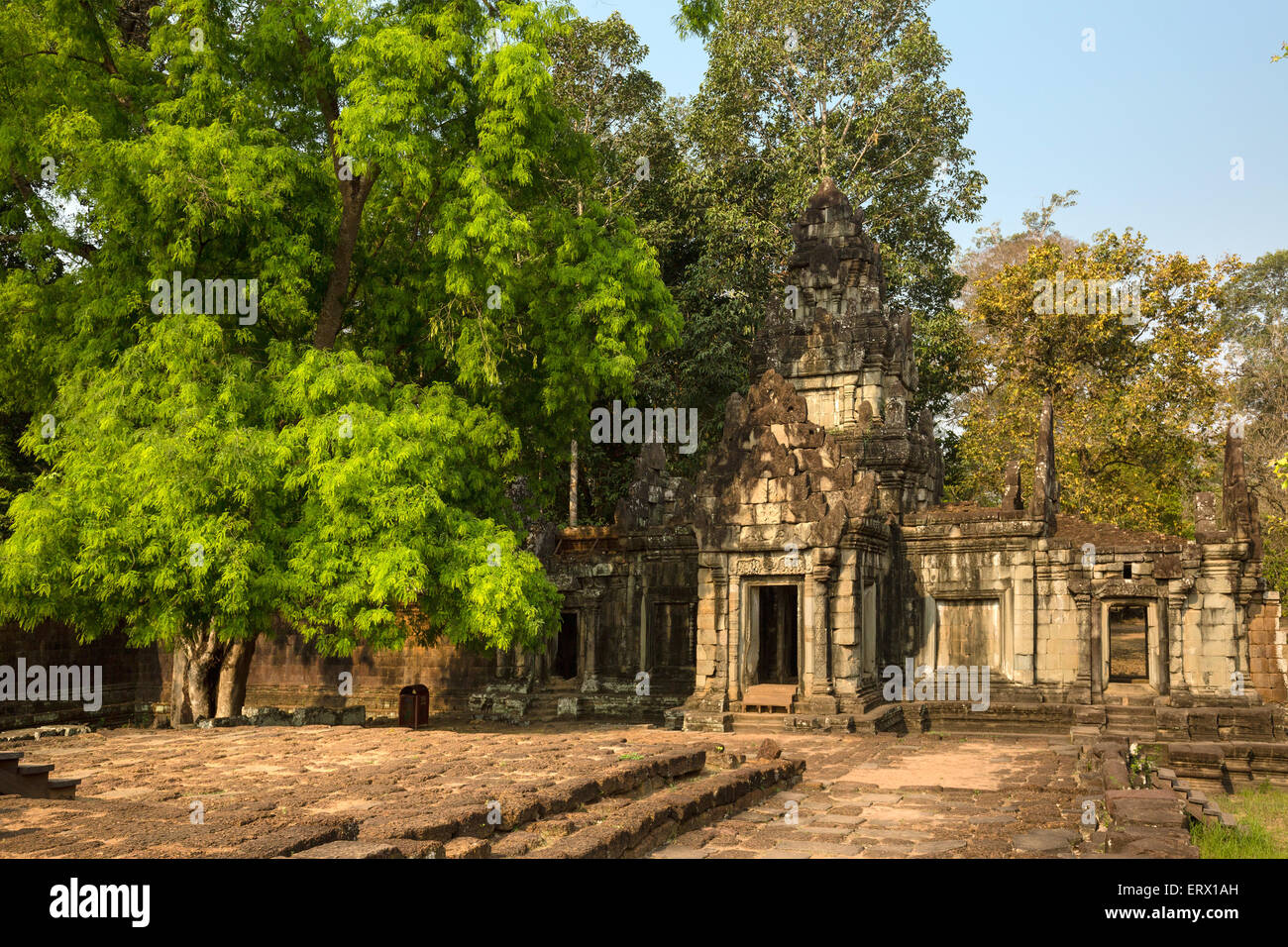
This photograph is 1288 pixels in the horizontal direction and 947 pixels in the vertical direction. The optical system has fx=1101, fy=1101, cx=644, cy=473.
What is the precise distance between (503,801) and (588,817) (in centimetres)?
68

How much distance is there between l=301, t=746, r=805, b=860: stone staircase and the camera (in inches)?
253

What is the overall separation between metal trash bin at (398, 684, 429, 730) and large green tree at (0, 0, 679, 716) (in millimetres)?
2066

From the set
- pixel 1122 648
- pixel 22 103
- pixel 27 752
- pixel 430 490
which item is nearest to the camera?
pixel 27 752

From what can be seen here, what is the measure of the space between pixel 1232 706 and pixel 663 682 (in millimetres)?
9364

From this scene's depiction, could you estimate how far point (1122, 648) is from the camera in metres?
27.3

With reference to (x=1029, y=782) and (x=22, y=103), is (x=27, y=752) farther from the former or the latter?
(x=22, y=103)

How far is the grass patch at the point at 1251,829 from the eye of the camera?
935 cm

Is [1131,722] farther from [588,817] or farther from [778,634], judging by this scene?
[588,817]

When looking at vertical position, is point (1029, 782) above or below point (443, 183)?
below

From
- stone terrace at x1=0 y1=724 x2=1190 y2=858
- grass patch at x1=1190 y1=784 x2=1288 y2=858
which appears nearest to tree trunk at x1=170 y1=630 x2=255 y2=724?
stone terrace at x1=0 y1=724 x2=1190 y2=858

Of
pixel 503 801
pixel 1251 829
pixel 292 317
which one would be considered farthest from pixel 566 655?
pixel 503 801

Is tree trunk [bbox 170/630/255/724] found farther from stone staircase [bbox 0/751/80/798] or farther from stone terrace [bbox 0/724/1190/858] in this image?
stone staircase [bbox 0/751/80/798]

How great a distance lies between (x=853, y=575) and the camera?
55.4 ft
